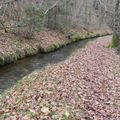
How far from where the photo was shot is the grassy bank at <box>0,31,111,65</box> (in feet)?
58.9

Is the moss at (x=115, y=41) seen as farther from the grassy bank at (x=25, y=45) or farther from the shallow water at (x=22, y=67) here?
the grassy bank at (x=25, y=45)

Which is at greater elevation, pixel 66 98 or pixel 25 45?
pixel 66 98

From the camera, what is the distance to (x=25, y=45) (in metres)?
21.2

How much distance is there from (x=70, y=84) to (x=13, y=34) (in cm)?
1358

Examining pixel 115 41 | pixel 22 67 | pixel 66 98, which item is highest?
pixel 66 98

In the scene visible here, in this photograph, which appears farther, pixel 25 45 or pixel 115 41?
pixel 115 41

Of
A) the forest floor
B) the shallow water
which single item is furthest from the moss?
the forest floor

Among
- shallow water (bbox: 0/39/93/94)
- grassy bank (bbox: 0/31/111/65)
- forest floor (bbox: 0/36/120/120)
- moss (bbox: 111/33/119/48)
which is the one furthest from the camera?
moss (bbox: 111/33/119/48)

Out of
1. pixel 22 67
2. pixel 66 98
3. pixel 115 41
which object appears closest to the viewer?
pixel 66 98

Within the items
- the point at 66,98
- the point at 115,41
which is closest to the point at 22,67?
the point at 66,98

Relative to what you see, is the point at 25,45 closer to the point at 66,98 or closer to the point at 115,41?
the point at 115,41

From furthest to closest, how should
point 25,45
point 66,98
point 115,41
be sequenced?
1. point 115,41
2. point 25,45
3. point 66,98

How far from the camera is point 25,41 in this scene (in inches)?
878

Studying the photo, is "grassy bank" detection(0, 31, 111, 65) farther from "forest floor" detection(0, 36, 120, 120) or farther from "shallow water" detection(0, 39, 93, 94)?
"forest floor" detection(0, 36, 120, 120)
